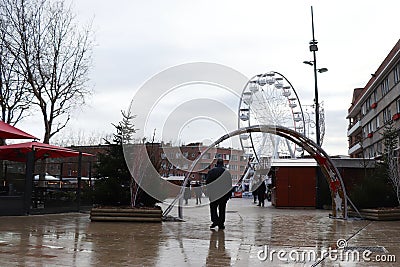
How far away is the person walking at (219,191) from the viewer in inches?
464

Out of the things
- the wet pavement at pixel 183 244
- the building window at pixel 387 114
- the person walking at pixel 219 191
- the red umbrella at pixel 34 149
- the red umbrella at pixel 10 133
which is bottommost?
the wet pavement at pixel 183 244

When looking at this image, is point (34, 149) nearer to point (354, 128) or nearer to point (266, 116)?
point (266, 116)

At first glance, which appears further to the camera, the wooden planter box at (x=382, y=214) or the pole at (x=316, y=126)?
the pole at (x=316, y=126)

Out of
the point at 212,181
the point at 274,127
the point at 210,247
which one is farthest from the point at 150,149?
the point at 210,247

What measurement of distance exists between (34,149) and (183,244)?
30.4 ft

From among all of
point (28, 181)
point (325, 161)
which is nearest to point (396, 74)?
point (325, 161)

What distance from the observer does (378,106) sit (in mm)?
45812

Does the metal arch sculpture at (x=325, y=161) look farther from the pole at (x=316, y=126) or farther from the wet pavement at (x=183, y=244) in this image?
the pole at (x=316, y=126)

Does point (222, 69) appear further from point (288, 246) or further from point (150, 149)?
point (288, 246)

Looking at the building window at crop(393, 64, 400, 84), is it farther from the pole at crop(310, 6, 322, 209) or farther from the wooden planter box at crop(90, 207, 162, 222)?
the wooden planter box at crop(90, 207, 162, 222)

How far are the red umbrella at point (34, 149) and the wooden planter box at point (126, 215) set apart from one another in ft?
13.9

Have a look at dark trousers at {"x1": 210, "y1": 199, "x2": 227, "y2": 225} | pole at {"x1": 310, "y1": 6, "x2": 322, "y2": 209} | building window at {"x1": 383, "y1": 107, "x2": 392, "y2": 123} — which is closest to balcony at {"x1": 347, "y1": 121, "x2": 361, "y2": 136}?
building window at {"x1": 383, "y1": 107, "x2": 392, "y2": 123}

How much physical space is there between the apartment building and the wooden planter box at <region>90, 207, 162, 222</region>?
20.2 meters

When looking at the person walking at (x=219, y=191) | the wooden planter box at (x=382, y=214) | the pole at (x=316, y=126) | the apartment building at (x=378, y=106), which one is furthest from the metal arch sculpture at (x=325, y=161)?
the apartment building at (x=378, y=106)
